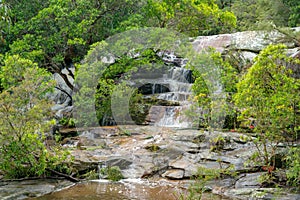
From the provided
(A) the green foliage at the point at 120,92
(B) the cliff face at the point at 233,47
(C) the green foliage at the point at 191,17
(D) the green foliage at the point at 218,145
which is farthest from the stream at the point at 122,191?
(C) the green foliage at the point at 191,17

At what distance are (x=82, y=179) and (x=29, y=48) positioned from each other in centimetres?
757

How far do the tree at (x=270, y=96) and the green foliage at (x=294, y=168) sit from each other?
1.32 feet

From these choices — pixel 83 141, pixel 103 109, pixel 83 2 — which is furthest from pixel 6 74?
pixel 83 2

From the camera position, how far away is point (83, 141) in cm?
1142

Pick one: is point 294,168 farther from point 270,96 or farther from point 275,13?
point 275,13

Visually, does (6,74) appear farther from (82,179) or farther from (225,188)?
(225,188)

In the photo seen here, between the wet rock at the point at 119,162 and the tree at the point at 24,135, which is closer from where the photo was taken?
the tree at the point at 24,135

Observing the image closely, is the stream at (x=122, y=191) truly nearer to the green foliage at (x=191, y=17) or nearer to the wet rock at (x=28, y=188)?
the wet rock at (x=28, y=188)

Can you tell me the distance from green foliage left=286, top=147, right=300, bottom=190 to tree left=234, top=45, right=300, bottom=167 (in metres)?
0.40

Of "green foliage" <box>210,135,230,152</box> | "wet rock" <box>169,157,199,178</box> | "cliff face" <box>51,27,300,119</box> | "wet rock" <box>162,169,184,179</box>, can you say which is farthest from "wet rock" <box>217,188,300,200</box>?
"cliff face" <box>51,27,300,119</box>

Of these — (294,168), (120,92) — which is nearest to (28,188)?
(294,168)

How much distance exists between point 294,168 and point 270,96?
144 cm

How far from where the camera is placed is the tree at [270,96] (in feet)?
22.4

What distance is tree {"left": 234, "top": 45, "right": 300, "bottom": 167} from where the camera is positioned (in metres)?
6.83
